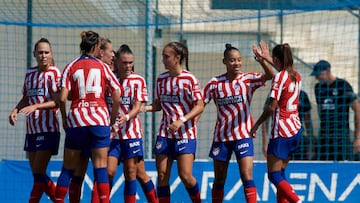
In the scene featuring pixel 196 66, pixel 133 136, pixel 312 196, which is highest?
pixel 196 66

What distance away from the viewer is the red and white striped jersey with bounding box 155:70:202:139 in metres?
10.1

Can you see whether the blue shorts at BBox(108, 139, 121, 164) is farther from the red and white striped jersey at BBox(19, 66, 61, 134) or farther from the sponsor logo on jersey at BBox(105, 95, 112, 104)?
the red and white striped jersey at BBox(19, 66, 61, 134)

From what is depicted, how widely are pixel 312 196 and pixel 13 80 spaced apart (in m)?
4.64

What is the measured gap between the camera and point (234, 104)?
10.2 meters

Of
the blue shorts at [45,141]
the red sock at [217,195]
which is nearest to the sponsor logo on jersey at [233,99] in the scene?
the red sock at [217,195]

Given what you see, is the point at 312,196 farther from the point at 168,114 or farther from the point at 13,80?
the point at 13,80

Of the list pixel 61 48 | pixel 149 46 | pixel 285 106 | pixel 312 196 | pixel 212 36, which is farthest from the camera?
pixel 212 36

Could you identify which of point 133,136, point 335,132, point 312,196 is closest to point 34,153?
point 133,136

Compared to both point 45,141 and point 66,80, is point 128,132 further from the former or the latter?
point 66,80

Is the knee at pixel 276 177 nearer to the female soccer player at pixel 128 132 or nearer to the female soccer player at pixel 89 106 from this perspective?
the female soccer player at pixel 128 132

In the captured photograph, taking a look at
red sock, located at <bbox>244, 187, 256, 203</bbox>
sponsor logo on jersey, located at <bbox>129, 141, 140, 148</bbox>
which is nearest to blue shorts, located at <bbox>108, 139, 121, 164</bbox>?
sponsor logo on jersey, located at <bbox>129, 141, 140, 148</bbox>

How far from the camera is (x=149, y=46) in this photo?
42.4 ft

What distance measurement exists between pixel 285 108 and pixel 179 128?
1.14m

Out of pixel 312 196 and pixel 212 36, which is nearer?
pixel 312 196
